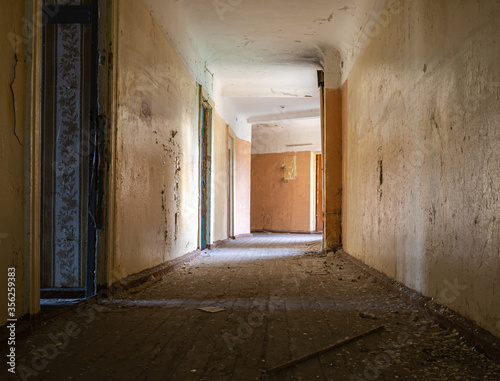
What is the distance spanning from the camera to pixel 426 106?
8.47 feet

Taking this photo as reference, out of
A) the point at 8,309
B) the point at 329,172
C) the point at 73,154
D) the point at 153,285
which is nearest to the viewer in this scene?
the point at 8,309

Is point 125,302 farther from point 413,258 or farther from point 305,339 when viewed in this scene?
point 413,258

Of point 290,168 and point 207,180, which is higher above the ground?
point 290,168

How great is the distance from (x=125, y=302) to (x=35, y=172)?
1207 millimetres

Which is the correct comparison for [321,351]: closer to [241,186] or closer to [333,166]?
[333,166]

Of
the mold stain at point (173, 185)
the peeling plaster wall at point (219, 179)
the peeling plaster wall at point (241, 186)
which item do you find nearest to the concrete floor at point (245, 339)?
the mold stain at point (173, 185)

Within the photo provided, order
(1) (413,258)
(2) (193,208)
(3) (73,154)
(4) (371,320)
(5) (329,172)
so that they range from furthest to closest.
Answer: (5) (329,172)
(2) (193,208)
(3) (73,154)
(1) (413,258)
(4) (371,320)

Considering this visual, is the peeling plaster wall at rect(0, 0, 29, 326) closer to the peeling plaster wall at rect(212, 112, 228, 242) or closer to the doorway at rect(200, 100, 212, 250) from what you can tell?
the doorway at rect(200, 100, 212, 250)

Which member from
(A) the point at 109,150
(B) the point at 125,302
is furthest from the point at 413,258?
(A) the point at 109,150

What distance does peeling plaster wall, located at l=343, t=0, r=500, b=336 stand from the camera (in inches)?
71.5

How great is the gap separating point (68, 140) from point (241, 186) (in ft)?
23.8

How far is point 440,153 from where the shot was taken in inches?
91.9

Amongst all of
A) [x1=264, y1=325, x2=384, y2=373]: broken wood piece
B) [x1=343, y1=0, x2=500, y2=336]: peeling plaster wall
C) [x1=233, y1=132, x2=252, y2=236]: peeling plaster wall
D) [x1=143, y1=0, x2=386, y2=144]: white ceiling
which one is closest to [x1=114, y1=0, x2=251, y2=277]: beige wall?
[x1=143, y1=0, x2=386, y2=144]: white ceiling

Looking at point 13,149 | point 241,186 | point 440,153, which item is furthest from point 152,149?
point 241,186
